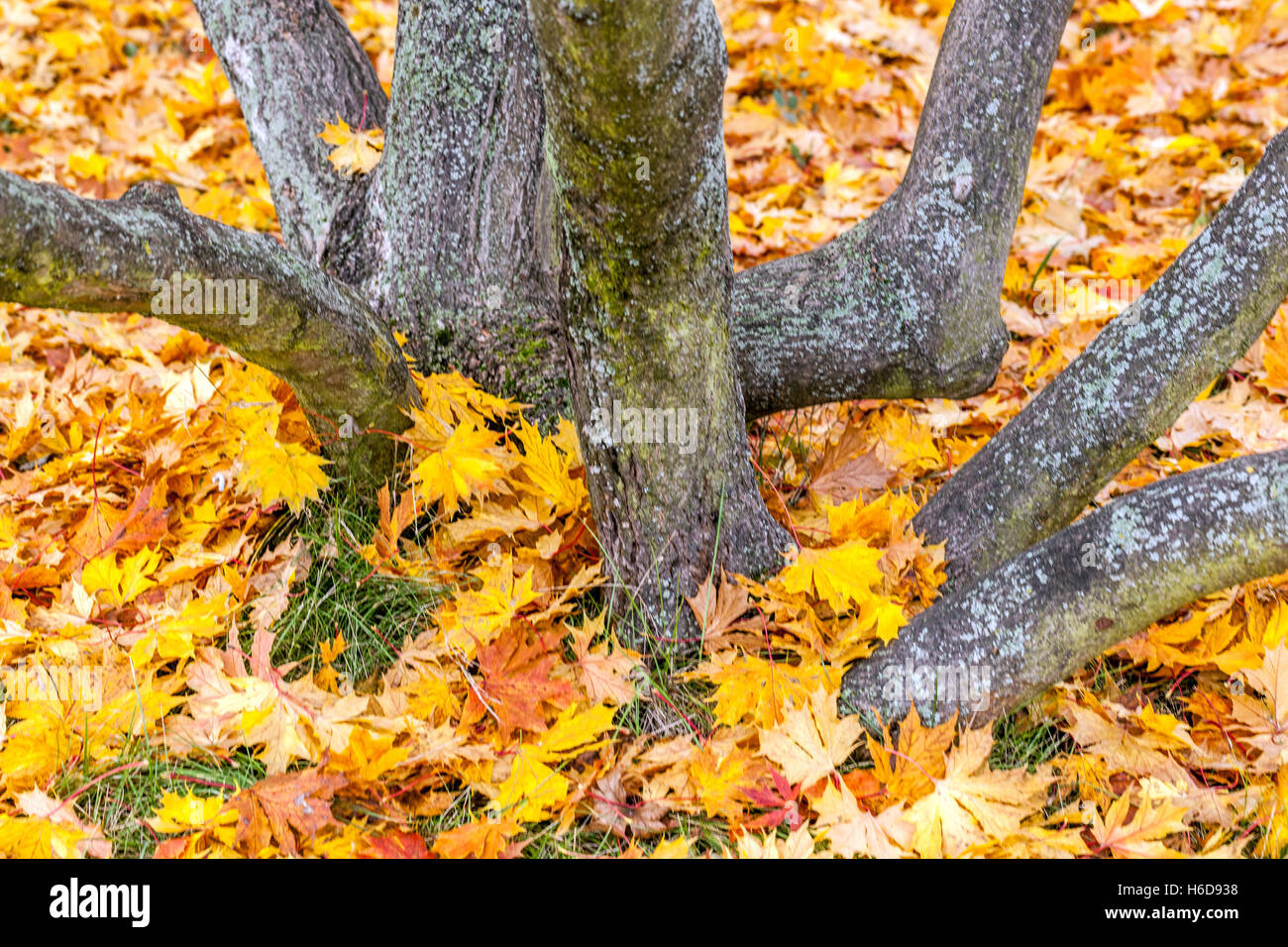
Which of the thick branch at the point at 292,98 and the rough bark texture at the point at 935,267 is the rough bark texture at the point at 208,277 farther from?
the rough bark texture at the point at 935,267

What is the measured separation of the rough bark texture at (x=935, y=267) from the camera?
6.73 feet

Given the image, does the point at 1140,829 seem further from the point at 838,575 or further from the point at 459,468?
the point at 459,468

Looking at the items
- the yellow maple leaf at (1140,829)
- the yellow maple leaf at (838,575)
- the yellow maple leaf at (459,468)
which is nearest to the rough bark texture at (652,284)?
the yellow maple leaf at (838,575)

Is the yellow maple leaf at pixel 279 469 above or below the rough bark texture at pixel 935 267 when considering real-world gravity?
below

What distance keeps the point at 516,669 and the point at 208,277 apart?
838 millimetres

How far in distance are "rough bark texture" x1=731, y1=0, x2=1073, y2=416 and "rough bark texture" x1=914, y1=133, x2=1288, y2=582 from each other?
0.93ft

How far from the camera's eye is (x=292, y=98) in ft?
7.66

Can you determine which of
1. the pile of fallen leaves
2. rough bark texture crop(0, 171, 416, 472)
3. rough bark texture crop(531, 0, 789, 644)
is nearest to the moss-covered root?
the pile of fallen leaves

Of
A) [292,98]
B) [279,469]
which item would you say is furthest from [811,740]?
[292,98]

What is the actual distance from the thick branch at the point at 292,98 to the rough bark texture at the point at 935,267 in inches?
38.3

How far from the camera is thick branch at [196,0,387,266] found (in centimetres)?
231

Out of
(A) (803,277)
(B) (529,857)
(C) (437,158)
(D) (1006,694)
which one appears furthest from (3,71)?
(D) (1006,694)
